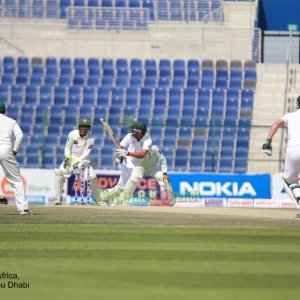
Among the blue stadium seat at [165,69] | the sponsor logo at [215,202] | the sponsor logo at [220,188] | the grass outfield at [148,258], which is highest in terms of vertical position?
the blue stadium seat at [165,69]

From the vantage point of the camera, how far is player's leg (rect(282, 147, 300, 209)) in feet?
54.0

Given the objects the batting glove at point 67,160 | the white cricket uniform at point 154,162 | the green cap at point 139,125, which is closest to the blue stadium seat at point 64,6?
the batting glove at point 67,160

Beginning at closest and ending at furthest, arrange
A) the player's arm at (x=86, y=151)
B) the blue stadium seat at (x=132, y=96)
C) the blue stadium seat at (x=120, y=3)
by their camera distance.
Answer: the player's arm at (x=86, y=151)
the blue stadium seat at (x=132, y=96)
the blue stadium seat at (x=120, y=3)

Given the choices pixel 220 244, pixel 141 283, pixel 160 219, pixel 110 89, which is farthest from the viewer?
pixel 110 89

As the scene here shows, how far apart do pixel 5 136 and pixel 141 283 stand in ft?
27.1

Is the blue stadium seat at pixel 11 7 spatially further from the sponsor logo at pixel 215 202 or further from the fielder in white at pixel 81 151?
the fielder in white at pixel 81 151

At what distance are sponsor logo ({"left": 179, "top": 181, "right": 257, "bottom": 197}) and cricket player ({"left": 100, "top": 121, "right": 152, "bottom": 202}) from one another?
178 inches

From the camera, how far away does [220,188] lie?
2745 centimetres

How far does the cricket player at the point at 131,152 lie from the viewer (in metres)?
22.4

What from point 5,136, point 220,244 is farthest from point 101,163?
point 220,244

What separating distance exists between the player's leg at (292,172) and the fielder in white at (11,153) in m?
3.73

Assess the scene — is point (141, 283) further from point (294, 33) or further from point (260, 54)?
point (294, 33)

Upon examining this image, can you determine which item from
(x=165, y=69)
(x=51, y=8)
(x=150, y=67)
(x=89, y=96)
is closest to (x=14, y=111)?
(x=89, y=96)

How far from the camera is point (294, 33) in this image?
38.4m
